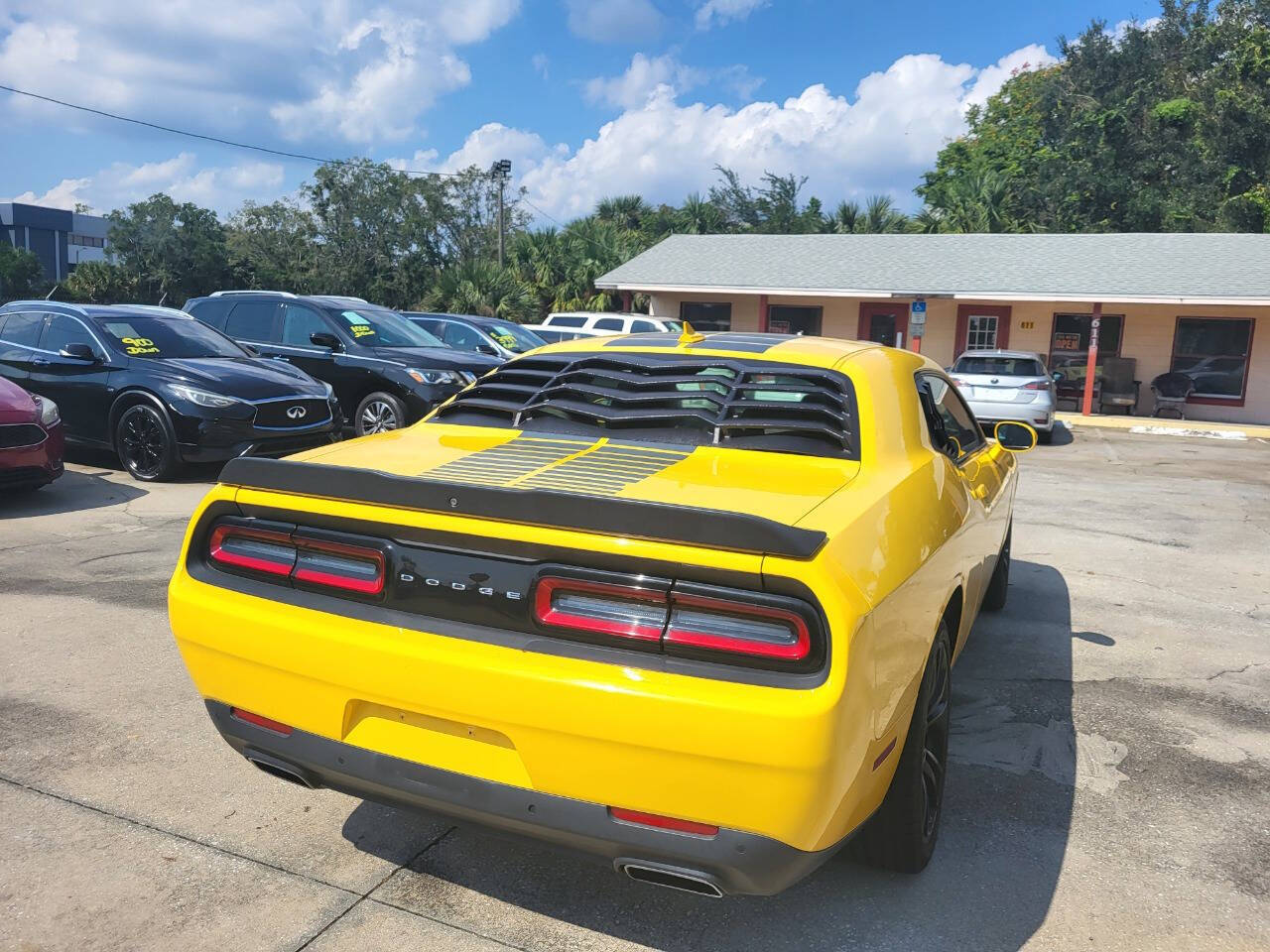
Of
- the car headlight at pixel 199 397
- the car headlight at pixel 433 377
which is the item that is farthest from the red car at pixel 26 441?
the car headlight at pixel 433 377

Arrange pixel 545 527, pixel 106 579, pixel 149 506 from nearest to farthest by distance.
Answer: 1. pixel 545 527
2. pixel 106 579
3. pixel 149 506

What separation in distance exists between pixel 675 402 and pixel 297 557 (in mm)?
1430

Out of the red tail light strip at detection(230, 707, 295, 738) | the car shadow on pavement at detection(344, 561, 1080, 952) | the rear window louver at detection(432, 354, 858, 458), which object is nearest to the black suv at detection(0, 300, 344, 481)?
the rear window louver at detection(432, 354, 858, 458)

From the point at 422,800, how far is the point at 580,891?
2.25 feet

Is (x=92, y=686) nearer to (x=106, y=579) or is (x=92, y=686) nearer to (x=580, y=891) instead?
(x=106, y=579)

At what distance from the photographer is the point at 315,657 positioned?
244 centimetres

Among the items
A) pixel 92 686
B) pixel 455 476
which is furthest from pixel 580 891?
pixel 92 686

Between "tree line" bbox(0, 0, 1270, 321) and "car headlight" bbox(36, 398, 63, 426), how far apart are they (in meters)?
20.6

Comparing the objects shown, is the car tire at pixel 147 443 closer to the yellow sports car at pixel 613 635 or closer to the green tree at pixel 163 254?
the yellow sports car at pixel 613 635

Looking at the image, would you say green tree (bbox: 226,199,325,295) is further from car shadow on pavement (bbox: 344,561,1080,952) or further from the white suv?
car shadow on pavement (bbox: 344,561,1080,952)

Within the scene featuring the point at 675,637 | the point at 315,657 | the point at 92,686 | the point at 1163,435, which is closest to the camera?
the point at 675,637

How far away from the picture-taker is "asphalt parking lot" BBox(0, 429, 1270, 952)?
2600 millimetres

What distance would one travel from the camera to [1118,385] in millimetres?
21250

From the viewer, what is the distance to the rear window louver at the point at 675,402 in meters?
3.18
